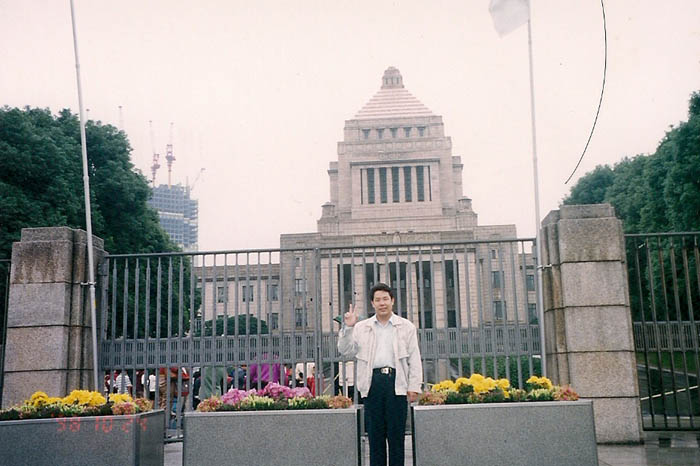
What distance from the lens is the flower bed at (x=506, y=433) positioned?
6.68 m

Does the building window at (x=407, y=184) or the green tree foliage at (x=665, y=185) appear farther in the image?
the building window at (x=407, y=184)

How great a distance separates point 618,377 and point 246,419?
579cm

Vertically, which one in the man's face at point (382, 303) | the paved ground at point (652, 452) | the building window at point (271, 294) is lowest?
the paved ground at point (652, 452)

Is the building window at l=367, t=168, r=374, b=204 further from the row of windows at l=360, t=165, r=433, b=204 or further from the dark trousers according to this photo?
the dark trousers

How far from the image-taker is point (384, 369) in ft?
23.1

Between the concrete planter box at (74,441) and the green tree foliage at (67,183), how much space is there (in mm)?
20317

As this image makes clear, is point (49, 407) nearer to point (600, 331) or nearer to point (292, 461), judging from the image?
point (292, 461)

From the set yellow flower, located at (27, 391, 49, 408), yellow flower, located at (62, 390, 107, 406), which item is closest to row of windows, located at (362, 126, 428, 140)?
yellow flower, located at (62, 390, 107, 406)

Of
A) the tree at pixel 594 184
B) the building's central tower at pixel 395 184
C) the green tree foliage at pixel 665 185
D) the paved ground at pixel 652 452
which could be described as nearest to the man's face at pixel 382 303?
the paved ground at pixel 652 452

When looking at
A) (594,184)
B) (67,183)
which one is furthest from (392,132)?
(67,183)

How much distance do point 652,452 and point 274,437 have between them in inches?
202

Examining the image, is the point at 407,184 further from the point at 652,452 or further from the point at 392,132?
the point at 652,452

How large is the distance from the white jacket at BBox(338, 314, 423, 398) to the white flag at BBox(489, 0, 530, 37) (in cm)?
522
